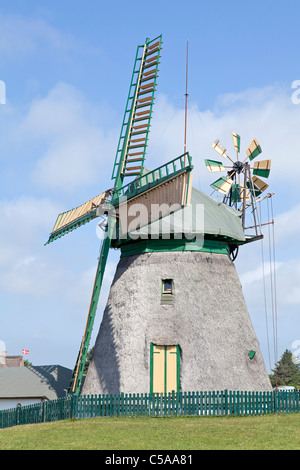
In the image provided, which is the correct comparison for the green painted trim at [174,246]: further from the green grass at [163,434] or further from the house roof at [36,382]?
the house roof at [36,382]

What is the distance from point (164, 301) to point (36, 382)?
13.7 metres

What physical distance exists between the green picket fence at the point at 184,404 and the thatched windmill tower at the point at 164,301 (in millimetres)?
845

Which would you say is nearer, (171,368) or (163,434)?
(163,434)

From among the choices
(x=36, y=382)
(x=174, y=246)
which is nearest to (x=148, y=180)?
(x=174, y=246)

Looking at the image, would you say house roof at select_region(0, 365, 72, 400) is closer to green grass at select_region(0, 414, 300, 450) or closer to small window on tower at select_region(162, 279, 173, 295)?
small window on tower at select_region(162, 279, 173, 295)

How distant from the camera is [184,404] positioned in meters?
21.7

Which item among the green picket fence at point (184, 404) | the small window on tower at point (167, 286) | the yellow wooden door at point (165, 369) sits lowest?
the green picket fence at point (184, 404)

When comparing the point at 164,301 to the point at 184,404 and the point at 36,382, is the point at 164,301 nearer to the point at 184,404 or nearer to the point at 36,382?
the point at 184,404

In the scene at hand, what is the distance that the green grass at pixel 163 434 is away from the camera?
14.8m

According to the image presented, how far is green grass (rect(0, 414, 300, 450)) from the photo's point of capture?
48.6 ft

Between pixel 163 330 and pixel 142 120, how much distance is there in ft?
29.8

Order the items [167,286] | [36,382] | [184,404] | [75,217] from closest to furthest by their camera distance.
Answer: [184,404]
[167,286]
[75,217]
[36,382]

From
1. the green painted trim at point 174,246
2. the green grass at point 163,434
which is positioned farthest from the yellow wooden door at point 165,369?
the green painted trim at point 174,246
